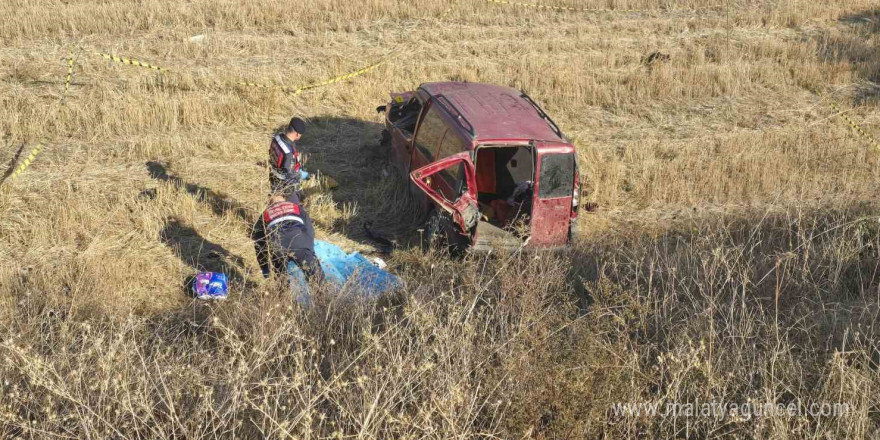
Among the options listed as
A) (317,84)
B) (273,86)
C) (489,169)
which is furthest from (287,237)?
(317,84)

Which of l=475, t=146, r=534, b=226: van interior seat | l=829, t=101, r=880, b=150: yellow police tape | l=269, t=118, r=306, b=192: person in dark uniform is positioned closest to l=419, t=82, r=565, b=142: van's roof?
l=475, t=146, r=534, b=226: van interior seat

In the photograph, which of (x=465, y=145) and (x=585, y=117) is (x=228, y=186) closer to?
(x=465, y=145)

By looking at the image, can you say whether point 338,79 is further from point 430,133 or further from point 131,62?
point 430,133

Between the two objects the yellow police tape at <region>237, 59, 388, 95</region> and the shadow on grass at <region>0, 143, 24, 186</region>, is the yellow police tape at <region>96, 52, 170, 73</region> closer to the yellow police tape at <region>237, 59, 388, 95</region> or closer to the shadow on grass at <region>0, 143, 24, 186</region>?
the yellow police tape at <region>237, 59, 388, 95</region>

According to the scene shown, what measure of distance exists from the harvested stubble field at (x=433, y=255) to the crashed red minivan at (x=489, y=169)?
64cm

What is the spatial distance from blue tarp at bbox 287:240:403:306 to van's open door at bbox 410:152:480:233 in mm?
954

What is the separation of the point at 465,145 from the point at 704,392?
4.16 m

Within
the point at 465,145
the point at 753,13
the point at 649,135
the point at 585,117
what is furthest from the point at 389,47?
the point at 753,13

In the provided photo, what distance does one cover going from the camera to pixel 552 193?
8.16 metres

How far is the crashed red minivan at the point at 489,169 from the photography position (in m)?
8.09

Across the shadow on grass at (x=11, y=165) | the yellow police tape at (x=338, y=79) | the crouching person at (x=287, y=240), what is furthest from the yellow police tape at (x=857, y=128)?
the shadow on grass at (x=11, y=165)

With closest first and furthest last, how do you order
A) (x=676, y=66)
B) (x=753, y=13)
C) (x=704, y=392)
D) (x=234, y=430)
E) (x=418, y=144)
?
(x=234, y=430) < (x=704, y=392) < (x=418, y=144) < (x=676, y=66) < (x=753, y=13)

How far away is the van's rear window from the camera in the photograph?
8.11 metres

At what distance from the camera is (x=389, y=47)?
15.5 meters
